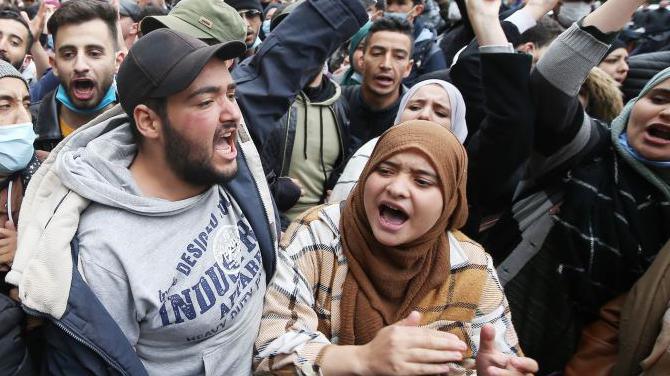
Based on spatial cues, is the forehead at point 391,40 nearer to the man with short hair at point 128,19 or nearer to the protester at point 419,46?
the protester at point 419,46

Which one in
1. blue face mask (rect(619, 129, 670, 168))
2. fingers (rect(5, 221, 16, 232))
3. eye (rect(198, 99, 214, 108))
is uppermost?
eye (rect(198, 99, 214, 108))

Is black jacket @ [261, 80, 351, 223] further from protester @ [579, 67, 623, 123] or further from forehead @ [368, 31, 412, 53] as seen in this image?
protester @ [579, 67, 623, 123]

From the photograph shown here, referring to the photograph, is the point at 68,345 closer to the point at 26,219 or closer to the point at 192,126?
the point at 26,219

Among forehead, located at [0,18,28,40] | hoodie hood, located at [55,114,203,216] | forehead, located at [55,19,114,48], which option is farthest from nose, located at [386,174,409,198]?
forehead, located at [0,18,28,40]

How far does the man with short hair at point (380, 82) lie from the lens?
352 centimetres

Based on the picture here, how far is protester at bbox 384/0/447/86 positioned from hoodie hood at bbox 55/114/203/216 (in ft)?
9.75

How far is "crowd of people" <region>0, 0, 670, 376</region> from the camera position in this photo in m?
1.49

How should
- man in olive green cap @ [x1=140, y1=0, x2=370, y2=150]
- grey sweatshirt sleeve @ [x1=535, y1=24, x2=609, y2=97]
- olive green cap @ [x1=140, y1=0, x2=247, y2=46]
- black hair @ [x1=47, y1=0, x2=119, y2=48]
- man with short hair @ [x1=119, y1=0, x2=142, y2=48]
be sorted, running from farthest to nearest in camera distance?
man with short hair @ [x1=119, y1=0, x2=142, y2=48] → black hair @ [x1=47, y1=0, x2=119, y2=48] → olive green cap @ [x1=140, y1=0, x2=247, y2=46] → man in olive green cap @ [x1=140, y1=0, x2=370, y2=150] → grey sweatshirt sleeve @ [x1=535, y1=24, x2=609, y2=97]

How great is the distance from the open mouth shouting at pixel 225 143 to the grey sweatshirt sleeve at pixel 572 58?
116cm

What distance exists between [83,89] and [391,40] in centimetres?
196

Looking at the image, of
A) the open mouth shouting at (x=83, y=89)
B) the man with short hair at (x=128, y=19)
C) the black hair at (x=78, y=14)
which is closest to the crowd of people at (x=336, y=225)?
the open mouth shouting at (x=83, y=89)

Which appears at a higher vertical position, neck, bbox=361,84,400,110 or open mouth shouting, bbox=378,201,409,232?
open mouth shouting, bbox=378,201,409,232

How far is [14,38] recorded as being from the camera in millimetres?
3738

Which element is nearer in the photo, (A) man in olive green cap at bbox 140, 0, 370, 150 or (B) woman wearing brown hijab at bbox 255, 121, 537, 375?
(B) woman wearing brown hijab at bbox 255, 121, 537, 375
